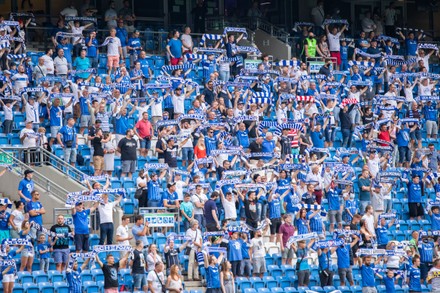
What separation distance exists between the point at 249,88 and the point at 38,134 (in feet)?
23.5

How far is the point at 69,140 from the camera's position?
30.3 meters

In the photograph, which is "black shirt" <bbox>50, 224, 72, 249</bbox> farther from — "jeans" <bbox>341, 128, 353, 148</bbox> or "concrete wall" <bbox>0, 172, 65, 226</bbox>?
"jeans" <bbox>341, 128, 353, 148</bbox>

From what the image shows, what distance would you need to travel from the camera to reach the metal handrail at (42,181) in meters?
28.8

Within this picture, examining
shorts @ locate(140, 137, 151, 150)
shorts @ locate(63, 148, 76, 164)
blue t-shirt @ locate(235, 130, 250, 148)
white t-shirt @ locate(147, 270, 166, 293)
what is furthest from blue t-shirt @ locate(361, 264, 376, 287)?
shorts @ locate(63, 148, 76, 164)

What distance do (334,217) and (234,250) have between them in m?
4.00

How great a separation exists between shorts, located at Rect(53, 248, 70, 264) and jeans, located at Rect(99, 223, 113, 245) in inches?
45.2

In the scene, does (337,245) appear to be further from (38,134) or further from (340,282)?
(38,134)

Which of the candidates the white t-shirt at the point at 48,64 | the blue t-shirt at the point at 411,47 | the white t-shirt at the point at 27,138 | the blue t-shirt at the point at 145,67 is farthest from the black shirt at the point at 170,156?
the blue t-shirt at the point at 411,47

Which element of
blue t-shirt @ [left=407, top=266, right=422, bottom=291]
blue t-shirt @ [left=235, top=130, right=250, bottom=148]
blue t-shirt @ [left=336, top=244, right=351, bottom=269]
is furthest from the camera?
blue t-shirt @ [left=235, top=130, right=250, bottom=148]

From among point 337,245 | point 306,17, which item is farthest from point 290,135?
point 306,17

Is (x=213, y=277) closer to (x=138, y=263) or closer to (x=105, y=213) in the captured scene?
(x=138, y=263)

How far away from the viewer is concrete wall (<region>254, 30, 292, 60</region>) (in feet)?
129

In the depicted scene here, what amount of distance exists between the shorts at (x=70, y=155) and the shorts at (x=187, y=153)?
2638 mm

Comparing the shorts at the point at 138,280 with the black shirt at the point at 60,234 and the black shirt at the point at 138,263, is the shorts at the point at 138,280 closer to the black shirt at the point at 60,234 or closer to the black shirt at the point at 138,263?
the black shirt at the point at 138,263
